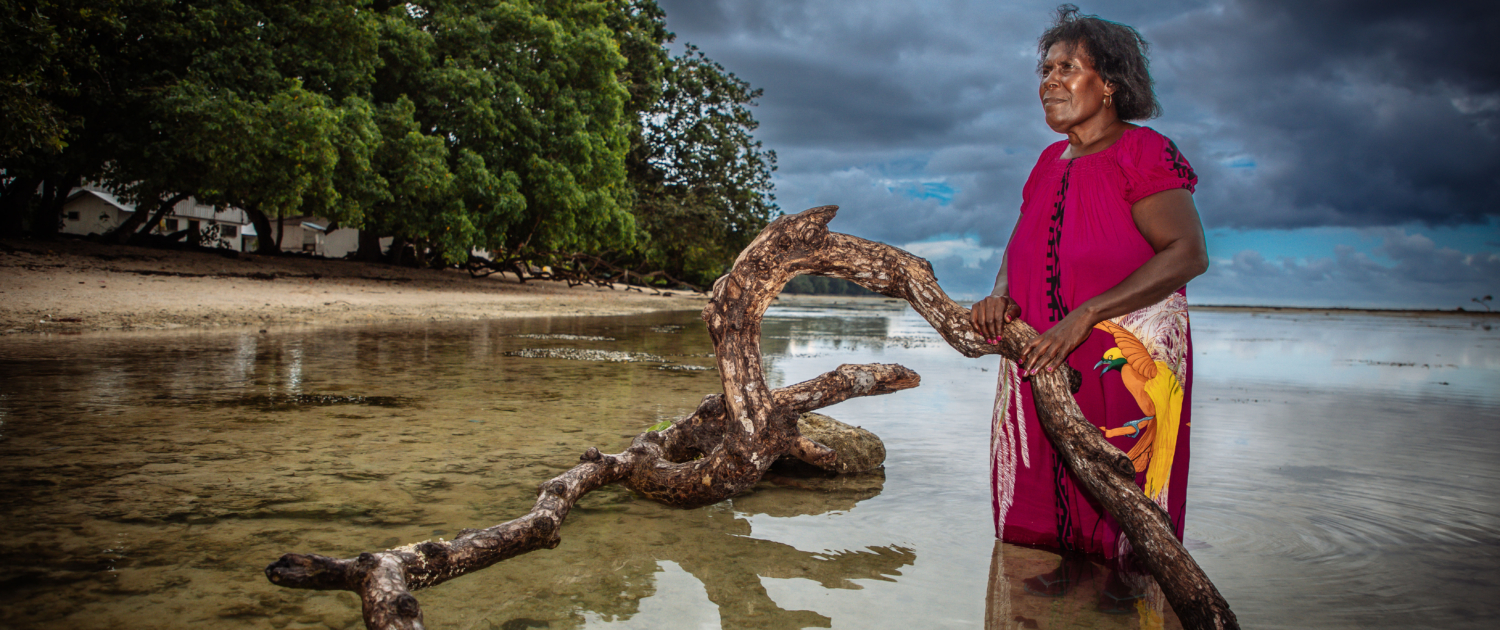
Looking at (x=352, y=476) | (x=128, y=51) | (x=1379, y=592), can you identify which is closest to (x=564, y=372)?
(x=352, y=476)

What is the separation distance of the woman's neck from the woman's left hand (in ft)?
1.88

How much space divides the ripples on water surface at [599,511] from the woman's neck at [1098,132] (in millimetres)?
1458

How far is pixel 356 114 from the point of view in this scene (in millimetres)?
16516

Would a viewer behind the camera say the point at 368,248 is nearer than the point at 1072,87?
No

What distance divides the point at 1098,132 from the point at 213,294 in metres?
14.3

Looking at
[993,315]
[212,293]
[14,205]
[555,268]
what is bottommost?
[212,293]

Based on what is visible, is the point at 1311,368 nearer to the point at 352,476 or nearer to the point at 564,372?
the point at 564,372

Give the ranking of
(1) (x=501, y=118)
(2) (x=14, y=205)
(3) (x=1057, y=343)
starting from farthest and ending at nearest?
1. (1) (x=501, y=118)
2. (2) (x=14, y=205)
3. (3) (x=1057, y=343)

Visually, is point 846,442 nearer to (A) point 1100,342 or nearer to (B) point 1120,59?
(A) point 1100,342

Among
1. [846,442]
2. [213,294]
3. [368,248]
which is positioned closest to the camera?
[846,442]

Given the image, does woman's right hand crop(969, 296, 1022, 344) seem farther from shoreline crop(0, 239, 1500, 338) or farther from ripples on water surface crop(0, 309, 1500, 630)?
shoreline crop(0, 239, 1500, 338)

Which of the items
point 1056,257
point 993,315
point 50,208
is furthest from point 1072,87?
point 50,208

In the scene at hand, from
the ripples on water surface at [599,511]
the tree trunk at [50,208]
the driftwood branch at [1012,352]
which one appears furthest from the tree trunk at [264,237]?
the driftwood branch at [1012,352]

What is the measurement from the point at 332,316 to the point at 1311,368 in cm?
1533
